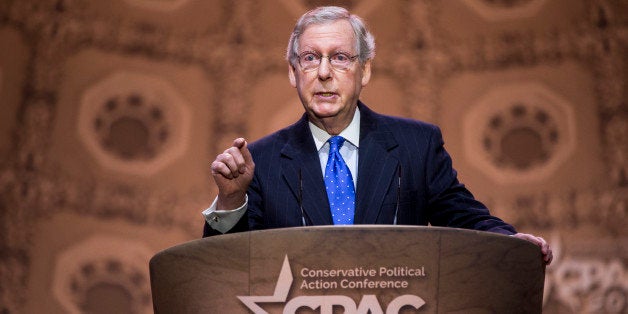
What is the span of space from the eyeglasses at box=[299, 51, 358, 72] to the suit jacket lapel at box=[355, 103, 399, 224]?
15cm

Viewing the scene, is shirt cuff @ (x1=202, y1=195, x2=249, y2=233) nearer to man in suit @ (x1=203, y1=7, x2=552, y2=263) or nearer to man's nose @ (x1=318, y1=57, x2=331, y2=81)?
man in suit @ (x1=203, y1=7, x2=552, y2=263)

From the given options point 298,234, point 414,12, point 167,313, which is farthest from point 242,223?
point 414,12

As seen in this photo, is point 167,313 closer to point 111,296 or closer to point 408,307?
point 408,307

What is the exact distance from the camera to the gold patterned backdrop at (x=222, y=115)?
3.61 metres

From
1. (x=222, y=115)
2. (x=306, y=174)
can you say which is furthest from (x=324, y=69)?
(x=222, y=115)

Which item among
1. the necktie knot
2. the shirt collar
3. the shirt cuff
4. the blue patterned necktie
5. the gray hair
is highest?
the gray hair

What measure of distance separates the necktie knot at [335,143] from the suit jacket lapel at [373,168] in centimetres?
5

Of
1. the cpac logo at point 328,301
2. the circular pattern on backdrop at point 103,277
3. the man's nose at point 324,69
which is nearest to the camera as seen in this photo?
the cpac logo at point 328,301

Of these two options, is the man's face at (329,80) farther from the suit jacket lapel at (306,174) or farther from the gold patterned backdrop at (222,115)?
the gold patterned backdrop at (222,115)

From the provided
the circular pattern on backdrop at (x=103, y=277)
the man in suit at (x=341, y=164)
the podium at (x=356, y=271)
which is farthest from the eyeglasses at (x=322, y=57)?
the circular pattern on backdrop at (x=103, y=277)

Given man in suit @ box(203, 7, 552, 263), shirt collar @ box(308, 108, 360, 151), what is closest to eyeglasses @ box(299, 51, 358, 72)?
man in suit @ box(203, 7, 552, 263)

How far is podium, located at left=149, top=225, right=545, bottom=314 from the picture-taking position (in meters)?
1.28

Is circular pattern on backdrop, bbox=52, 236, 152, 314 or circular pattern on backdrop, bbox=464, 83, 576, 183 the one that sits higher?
circular pattern on backdrop, bbox=464, 83, 576, 183

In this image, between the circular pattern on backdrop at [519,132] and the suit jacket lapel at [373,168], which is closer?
the suit jacket lapel at [373,168]
